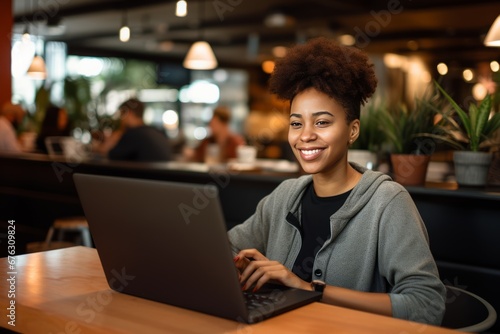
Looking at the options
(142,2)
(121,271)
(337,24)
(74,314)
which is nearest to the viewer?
(74,314)

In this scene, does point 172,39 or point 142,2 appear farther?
point 172,39

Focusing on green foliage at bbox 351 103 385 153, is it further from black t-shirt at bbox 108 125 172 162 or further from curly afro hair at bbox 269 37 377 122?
black t-shirt at bbox 108 125 172 162

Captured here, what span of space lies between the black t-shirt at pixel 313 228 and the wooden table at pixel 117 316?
1.49ft

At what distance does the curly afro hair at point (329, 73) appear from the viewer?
1.74 metres

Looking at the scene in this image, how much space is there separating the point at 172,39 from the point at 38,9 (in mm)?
3104

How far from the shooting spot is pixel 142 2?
8555 millimetres

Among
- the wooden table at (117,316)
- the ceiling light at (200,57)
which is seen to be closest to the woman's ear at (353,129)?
the wooden table at (117,316)

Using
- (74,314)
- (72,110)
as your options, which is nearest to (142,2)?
(72,110)

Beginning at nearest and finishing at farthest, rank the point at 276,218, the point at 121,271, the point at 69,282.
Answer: the point at 121,271 → the point at 69,282 → the point at 276,218

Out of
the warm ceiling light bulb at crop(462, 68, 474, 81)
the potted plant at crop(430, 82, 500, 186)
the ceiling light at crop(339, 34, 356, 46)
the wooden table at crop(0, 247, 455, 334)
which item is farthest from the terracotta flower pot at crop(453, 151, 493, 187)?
the warm ceiling light bulb at crop(462, 68, 474, 81)

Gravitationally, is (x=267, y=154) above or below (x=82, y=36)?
below

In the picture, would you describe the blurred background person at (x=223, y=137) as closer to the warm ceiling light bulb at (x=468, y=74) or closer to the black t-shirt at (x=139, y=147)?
the black t-shirt at (x=139, y=147)

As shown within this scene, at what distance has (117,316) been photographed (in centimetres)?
124

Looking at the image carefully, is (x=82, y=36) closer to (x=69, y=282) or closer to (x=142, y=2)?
(x=142, y=2)
